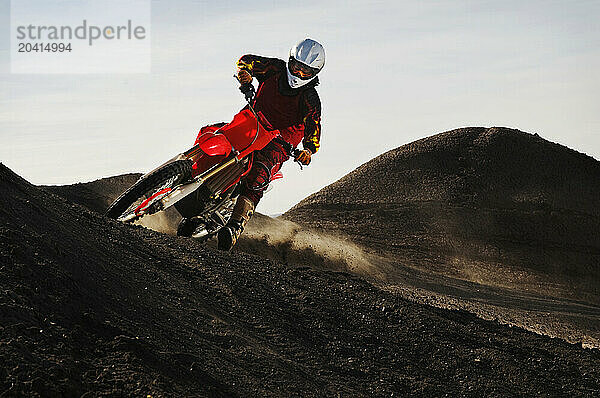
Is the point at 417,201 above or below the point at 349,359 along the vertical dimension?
above

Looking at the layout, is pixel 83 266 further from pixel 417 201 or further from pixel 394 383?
pixel 417 201

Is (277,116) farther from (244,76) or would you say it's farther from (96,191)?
(96,191)

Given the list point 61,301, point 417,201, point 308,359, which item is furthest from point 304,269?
point 417,201

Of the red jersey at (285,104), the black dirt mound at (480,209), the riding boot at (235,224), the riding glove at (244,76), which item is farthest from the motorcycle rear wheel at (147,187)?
the black dirt mound at (480,209)

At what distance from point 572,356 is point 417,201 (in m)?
11.2

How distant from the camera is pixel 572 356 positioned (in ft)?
32.0

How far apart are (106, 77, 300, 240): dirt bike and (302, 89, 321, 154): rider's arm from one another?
24 centimetres

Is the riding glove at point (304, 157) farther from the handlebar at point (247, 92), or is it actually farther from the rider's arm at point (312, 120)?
the handlebar at point (247, 92)

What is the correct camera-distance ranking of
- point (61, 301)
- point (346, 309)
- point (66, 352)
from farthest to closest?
point (346, 309) < point (61, 301) < point (66, 352)

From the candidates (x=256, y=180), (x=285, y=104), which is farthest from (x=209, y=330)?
(x=285, y=104)

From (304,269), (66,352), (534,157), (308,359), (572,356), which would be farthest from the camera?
(534,157)

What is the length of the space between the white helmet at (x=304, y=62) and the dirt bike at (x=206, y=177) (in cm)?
71

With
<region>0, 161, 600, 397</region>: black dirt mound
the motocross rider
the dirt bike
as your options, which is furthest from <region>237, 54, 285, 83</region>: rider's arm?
<region>0, 161, 600, 397</region>: black dirt mound

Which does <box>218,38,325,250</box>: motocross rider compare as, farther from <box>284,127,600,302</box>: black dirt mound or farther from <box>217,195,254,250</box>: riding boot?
<box>284,127,600,302</box>: black dirt mound
